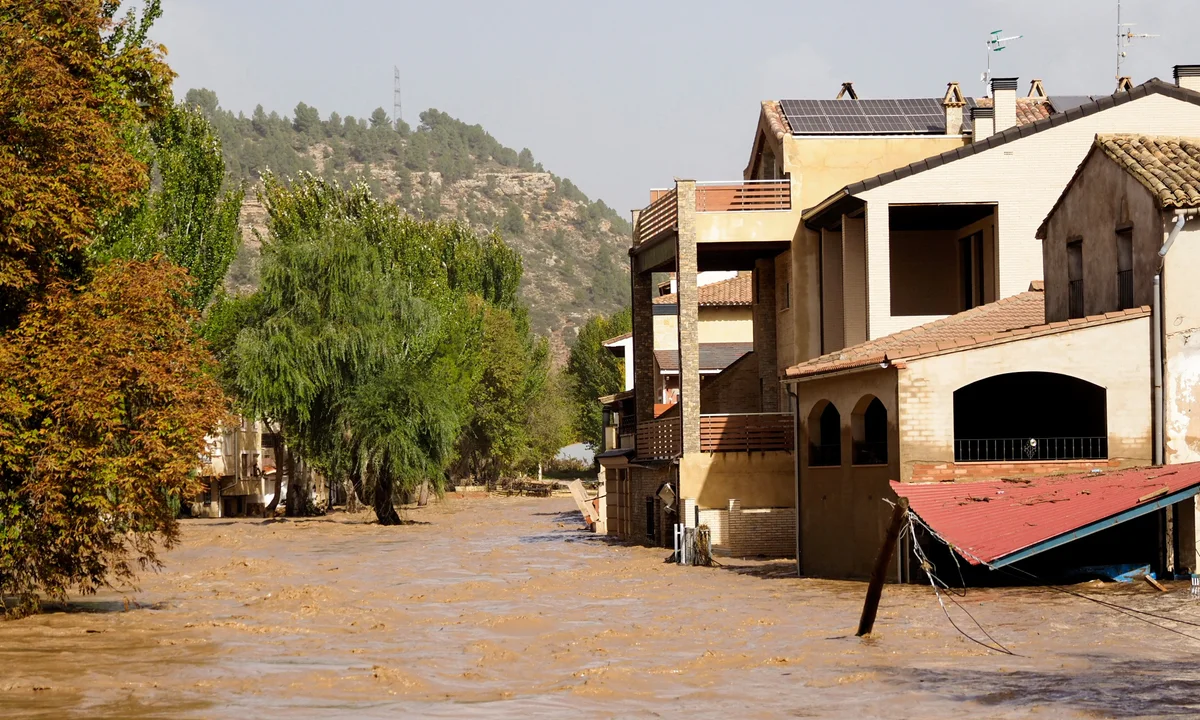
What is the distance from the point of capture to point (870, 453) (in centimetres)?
2812

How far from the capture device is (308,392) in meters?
51.4

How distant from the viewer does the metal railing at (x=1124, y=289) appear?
2592 cm

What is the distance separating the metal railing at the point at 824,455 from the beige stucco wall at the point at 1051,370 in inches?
184

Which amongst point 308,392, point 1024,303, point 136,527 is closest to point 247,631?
point 136,527

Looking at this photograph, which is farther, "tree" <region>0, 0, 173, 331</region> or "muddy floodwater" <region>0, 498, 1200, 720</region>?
"tree" <region>0, 0, 173, 331</region>

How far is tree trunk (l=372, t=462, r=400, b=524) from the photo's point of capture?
53.5 meters

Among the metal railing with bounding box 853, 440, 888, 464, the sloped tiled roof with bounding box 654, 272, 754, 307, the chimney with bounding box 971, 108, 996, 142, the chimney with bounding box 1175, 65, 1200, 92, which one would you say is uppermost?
the chimney with bounding box 1175, 65, 1200, 92

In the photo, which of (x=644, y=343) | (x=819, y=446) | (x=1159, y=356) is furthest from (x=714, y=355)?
(x=1159, y=356)

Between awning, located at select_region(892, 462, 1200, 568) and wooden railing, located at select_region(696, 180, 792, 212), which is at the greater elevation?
wooden railing, located at select_region(696, 180, 792, 212)

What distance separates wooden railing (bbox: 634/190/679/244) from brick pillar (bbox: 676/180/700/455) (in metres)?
0.36

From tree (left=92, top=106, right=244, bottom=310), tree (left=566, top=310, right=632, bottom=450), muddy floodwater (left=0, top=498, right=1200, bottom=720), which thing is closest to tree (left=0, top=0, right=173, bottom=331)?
muddy floodwater (left=0, top=498, right=1200, bottom=720)

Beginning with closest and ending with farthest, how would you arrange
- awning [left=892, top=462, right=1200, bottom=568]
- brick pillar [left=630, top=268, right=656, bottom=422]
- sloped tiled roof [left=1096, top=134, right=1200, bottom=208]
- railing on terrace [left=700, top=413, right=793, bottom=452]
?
1. awning [left=892, top=462, right=1200, bottom=568]
2. sloped tiled roof [left=1096, top=134, right=1200, bottom=208]
3. railing on terrace [left=700, top=413, right=793, bottom=452]
4. brick pillar [left=630, top=268, right=656, bottom=422]

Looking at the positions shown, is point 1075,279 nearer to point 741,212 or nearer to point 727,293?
point 741,212

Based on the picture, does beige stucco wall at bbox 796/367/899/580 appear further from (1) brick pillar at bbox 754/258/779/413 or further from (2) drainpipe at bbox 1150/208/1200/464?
(1) brick pillar at bbox 754/258/779/413
